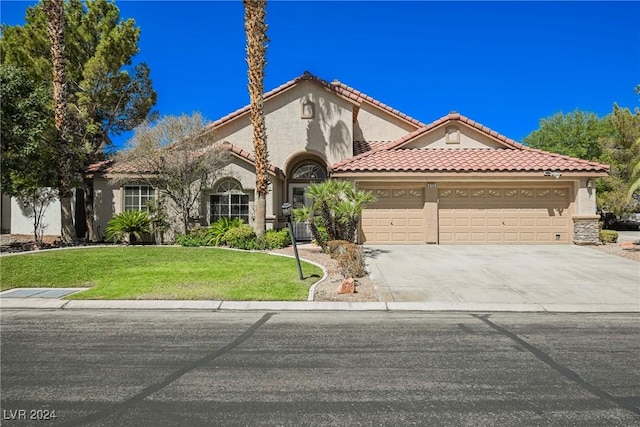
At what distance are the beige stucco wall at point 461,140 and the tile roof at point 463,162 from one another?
649 mm

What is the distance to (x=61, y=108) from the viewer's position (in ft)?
53.8

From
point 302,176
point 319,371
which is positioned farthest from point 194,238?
point 319,371

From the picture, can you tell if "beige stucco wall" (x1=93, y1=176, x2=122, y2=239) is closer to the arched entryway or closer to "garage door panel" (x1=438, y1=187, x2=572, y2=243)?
the arched entryway

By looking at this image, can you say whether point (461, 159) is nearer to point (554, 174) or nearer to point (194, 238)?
point (554, 174)

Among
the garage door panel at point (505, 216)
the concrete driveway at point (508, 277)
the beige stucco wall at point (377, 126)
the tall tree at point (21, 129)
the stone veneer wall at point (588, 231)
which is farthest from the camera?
the beige stucco wall at point (377, 126)

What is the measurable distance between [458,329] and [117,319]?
5843 millimetres

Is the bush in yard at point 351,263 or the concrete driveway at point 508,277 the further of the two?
the bush in yard at point 351,263

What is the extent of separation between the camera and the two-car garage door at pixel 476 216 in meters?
17.4

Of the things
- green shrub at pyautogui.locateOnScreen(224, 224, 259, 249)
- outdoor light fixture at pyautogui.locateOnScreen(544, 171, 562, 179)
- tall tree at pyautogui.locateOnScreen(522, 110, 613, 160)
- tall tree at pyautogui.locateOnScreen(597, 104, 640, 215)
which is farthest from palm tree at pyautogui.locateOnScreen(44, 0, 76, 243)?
tall tree at pyautogui.locateOnScreen(522, 110, 613, 160)

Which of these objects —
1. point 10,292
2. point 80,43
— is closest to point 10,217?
point 80,43

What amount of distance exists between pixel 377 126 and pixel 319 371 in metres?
19.2

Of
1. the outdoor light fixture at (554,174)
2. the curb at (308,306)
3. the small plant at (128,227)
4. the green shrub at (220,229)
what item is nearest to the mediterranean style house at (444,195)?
the outdoor light fixture at (554,174)

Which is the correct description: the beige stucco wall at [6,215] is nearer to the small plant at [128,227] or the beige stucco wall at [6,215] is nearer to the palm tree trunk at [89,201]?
the palm tree trunk at [89,201]

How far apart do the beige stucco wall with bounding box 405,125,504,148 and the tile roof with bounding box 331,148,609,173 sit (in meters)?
0.65
